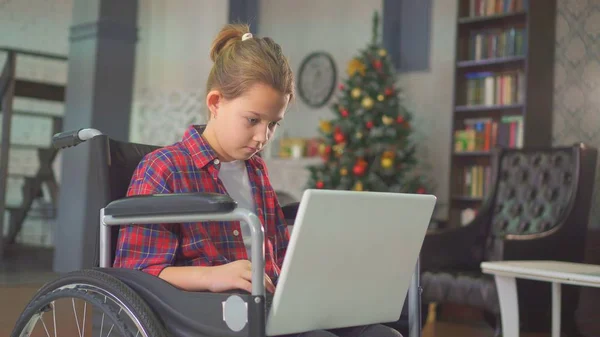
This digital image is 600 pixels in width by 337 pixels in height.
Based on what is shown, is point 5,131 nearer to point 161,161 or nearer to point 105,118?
point 105,118

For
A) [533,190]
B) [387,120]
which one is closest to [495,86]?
[387,120]

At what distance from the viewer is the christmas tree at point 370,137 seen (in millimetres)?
6324

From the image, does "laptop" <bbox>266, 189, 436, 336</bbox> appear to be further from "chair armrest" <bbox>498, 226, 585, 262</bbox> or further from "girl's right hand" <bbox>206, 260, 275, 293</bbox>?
"chair armrest" <bbox>498, 226, 585, 262</bbox>

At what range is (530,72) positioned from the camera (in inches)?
221

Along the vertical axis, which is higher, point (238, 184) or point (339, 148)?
point (339, 148)

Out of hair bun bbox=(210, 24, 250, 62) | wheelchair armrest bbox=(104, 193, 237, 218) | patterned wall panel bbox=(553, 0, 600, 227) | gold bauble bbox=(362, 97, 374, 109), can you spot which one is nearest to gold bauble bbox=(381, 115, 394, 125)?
gold bauble bbox=(362, 97, 374, 109)

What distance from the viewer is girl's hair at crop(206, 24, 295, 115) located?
1639mm

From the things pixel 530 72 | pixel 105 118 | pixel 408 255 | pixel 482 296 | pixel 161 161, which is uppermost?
pixel 530 72

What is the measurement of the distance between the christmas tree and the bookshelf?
410 mm

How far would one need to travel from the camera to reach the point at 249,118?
162 cm

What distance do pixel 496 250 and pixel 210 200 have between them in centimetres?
274

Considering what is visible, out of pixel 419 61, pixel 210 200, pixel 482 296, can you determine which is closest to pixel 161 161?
pixel 210 200

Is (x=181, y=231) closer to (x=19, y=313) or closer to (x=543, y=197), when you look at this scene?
(x=19, y=313)

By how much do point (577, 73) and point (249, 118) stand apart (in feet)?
14.8
